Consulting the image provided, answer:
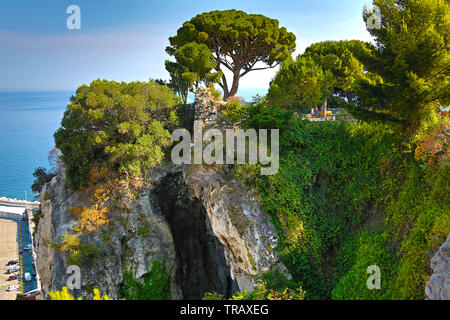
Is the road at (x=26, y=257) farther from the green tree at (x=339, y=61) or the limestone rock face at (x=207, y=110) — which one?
the green tree at (x=339, y=61)

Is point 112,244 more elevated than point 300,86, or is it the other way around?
point 300,86

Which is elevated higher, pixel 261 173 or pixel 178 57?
pixel 178 57

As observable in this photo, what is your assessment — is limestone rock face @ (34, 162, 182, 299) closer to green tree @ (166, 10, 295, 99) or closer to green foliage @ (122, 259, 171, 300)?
green foliage @ (122, 259, 171, 300)

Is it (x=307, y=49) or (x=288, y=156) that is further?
(x=307, y=49)

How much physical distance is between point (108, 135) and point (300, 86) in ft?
43.8

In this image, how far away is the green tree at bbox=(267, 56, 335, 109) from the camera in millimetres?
21094

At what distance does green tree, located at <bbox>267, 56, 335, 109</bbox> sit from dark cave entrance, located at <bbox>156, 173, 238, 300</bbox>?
30.4ft

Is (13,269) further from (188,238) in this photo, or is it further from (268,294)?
(268,294)

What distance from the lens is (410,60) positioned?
44.4 feet

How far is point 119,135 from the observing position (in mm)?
19594

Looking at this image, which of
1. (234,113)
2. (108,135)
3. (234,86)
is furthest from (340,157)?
(234,86)

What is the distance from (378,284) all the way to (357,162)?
6802 millimetres

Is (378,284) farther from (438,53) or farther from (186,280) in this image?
(186,280)

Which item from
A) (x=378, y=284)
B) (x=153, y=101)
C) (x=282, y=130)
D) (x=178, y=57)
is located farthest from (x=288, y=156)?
(x=178, y=57)
